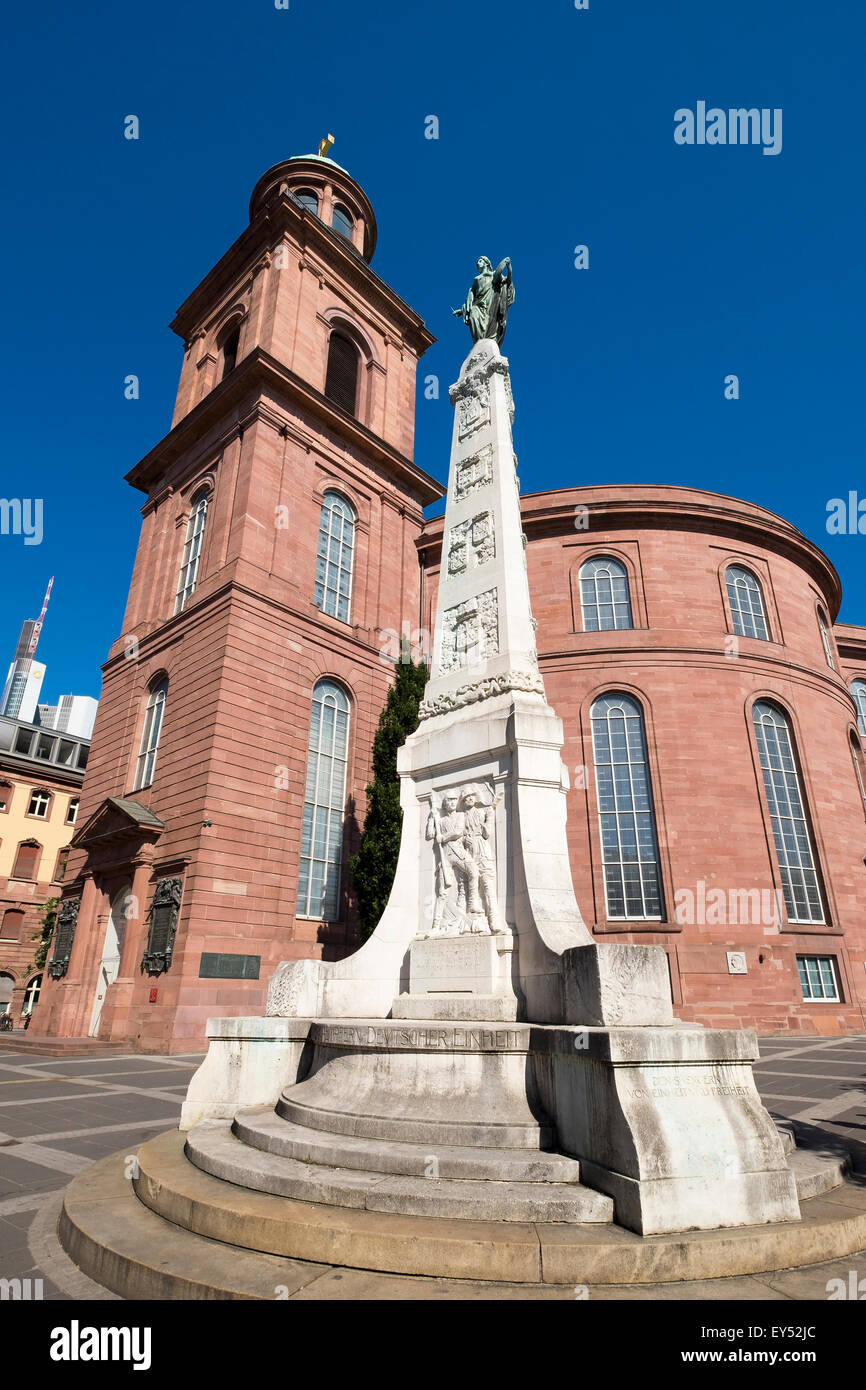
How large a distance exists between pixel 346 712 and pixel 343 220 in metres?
25.9

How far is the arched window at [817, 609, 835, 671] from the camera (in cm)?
2710

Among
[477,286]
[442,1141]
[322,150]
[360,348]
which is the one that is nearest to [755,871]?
[477,286]

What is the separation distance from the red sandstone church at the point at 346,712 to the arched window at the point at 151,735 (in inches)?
4.0

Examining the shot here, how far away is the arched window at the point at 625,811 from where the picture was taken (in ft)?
68.6

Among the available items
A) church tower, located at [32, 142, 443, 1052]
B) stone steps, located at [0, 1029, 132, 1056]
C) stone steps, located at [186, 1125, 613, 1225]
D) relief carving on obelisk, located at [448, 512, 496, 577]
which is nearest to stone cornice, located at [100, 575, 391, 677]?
church tower, located at [32, 142, 443, 1052]

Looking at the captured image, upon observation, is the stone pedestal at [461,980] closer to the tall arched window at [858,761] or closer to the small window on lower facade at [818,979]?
the small window on lower facade at [818,979]

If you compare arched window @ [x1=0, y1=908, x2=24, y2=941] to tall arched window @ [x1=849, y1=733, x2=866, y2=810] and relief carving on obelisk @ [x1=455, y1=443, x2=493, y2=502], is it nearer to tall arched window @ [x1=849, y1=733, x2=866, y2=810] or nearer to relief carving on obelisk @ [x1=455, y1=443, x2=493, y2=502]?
relief carving on obelisk @ [x1=455, y1=443, x2=493, y2=502]

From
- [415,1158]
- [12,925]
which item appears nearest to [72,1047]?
[415,1158]

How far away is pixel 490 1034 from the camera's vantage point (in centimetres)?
514

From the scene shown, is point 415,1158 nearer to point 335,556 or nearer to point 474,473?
point 474,473

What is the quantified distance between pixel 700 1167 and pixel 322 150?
145 feet

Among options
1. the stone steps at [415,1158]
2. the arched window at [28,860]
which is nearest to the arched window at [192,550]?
the stone steps at [415,1158]

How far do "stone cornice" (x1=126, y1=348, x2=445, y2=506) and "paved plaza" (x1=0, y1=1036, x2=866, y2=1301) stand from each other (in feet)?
64.2
